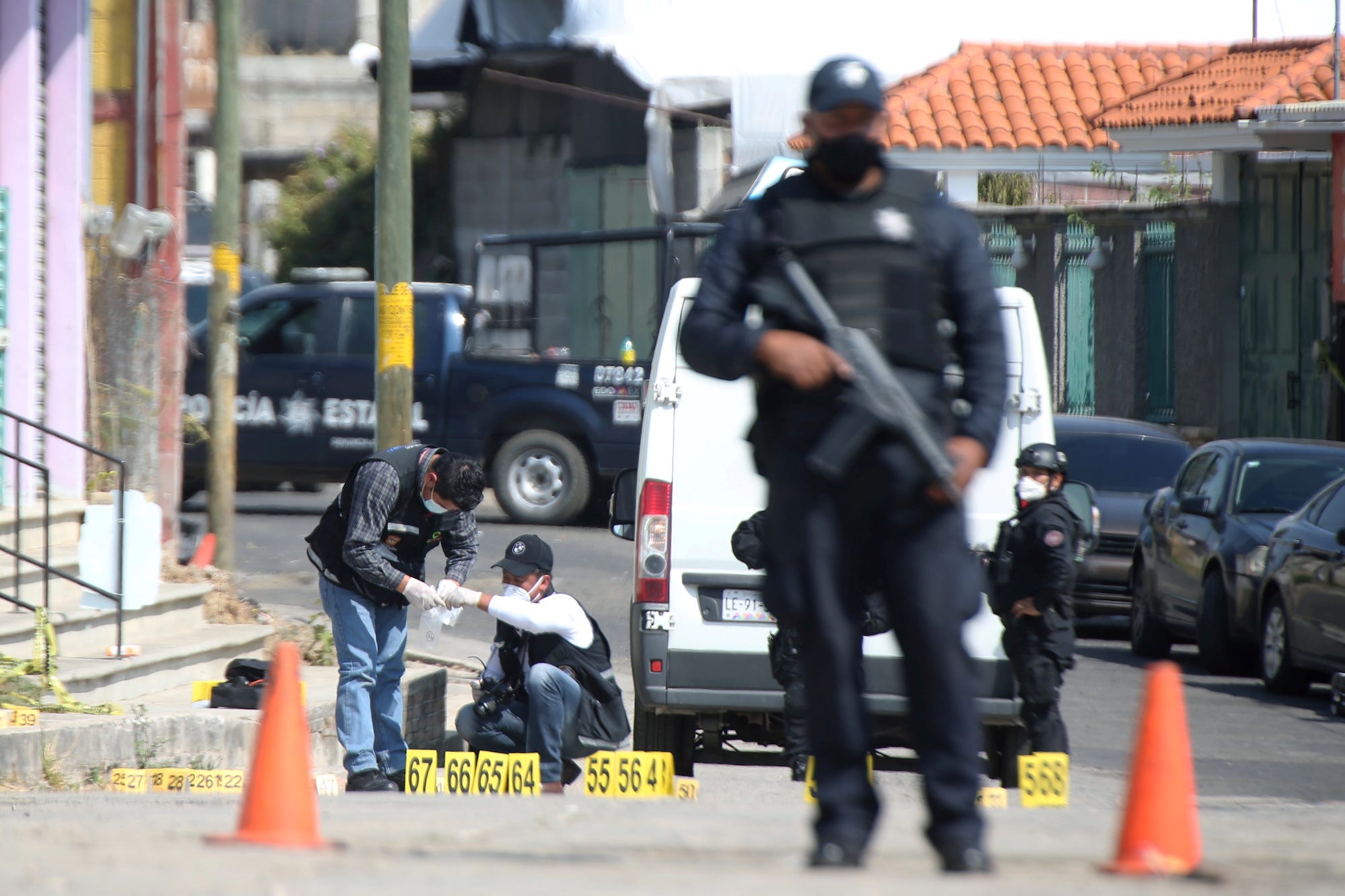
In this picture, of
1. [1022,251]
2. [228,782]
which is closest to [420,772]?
[228,782]

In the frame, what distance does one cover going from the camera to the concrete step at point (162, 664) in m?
8.66

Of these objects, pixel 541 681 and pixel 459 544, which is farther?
pixel 459 544

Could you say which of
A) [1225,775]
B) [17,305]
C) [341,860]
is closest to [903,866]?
[341,860]

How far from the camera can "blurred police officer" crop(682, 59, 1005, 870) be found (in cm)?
397

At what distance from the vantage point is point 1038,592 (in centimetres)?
774

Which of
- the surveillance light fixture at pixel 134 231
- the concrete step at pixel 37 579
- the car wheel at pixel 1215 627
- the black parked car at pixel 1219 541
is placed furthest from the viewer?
the car wheel at pixel 1215 627

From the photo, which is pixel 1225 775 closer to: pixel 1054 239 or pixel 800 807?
pixel 800 807

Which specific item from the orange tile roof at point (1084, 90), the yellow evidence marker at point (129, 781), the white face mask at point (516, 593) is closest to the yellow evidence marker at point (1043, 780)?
the white face mask at point (516, 593)

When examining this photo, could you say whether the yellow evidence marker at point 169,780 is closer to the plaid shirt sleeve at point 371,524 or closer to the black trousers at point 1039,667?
the plaid shirt sleeve at point 371,524

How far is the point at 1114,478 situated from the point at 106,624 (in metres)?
8.39

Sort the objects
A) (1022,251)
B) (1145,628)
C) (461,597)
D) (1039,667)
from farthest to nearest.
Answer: (1022,251) → (1145,628) → (461,597) → (1039,667)

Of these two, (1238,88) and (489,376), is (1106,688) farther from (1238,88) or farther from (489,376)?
(1238,88)

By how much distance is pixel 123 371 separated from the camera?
11164mm

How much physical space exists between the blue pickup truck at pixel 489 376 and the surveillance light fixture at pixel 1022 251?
22.8ft
